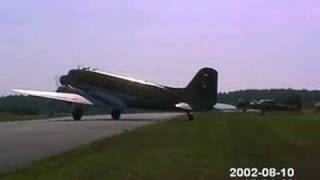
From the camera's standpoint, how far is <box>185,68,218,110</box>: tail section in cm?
6378

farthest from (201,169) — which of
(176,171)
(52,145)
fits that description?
(52,145)

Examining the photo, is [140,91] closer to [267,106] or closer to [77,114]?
[77,114]

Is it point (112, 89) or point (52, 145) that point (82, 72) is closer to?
point (112, 89)

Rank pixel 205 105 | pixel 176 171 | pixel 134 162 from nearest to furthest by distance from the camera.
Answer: pixel 176 171
pixel 134 162
pixel 205 105

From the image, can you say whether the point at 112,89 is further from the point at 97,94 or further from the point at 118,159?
the point at 118,159

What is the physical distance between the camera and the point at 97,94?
6638cm

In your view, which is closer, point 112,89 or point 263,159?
point 263,159

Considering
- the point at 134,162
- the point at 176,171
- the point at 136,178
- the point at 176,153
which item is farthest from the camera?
the point at 176,153

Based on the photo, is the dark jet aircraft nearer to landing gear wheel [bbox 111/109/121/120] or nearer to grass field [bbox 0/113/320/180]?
landing gear wheel [bbox 111/109/121/120]

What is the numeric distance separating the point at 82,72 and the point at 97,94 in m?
2.62
